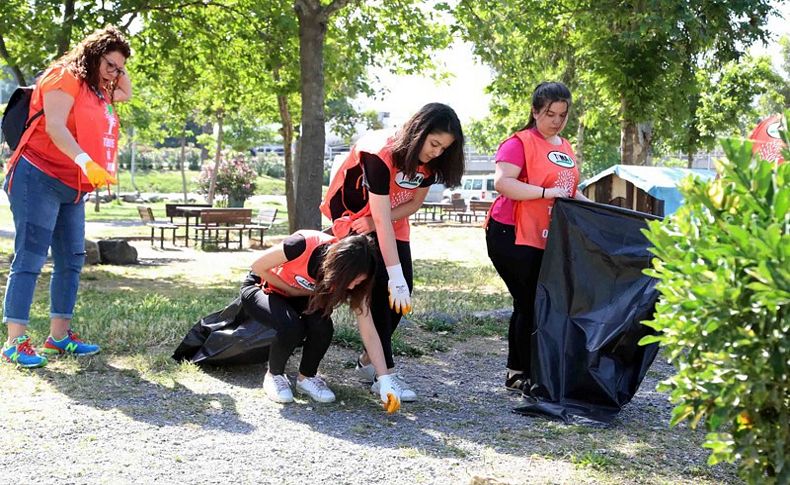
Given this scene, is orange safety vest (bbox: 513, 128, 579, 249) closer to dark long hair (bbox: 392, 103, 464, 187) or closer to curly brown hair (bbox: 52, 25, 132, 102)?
dark long hair (bbox: 392, 103, 464, 187)

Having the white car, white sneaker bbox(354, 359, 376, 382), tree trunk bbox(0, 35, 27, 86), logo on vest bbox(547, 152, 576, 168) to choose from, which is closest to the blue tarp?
logo on vest bbox(547, 152, 576, 168)

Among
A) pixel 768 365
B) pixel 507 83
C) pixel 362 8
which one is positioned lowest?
pixel 768 365

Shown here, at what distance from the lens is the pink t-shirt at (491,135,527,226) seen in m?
4.46

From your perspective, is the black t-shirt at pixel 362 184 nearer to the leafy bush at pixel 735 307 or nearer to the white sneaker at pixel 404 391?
the white sneaker at pixel 404 391

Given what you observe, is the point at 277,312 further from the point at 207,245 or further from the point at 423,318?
the point at 207,245

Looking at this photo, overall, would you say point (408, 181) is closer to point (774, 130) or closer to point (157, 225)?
point (774, 130)

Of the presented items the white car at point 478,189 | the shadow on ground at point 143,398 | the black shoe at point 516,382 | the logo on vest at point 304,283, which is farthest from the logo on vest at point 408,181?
the white car at point 478,189

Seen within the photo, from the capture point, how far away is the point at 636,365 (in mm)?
4238

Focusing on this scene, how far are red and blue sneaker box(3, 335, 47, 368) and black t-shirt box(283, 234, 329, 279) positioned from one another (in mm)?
1488

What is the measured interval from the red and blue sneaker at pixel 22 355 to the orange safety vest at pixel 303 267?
1362mm

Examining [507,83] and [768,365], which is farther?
[507,83]

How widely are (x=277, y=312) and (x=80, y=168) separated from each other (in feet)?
4.25

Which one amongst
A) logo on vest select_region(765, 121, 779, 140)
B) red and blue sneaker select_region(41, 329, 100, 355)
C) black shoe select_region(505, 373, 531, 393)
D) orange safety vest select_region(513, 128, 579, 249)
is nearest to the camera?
logo on vest select_region(765, 121, 779, 140)

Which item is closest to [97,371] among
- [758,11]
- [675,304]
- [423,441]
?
[423,441]
